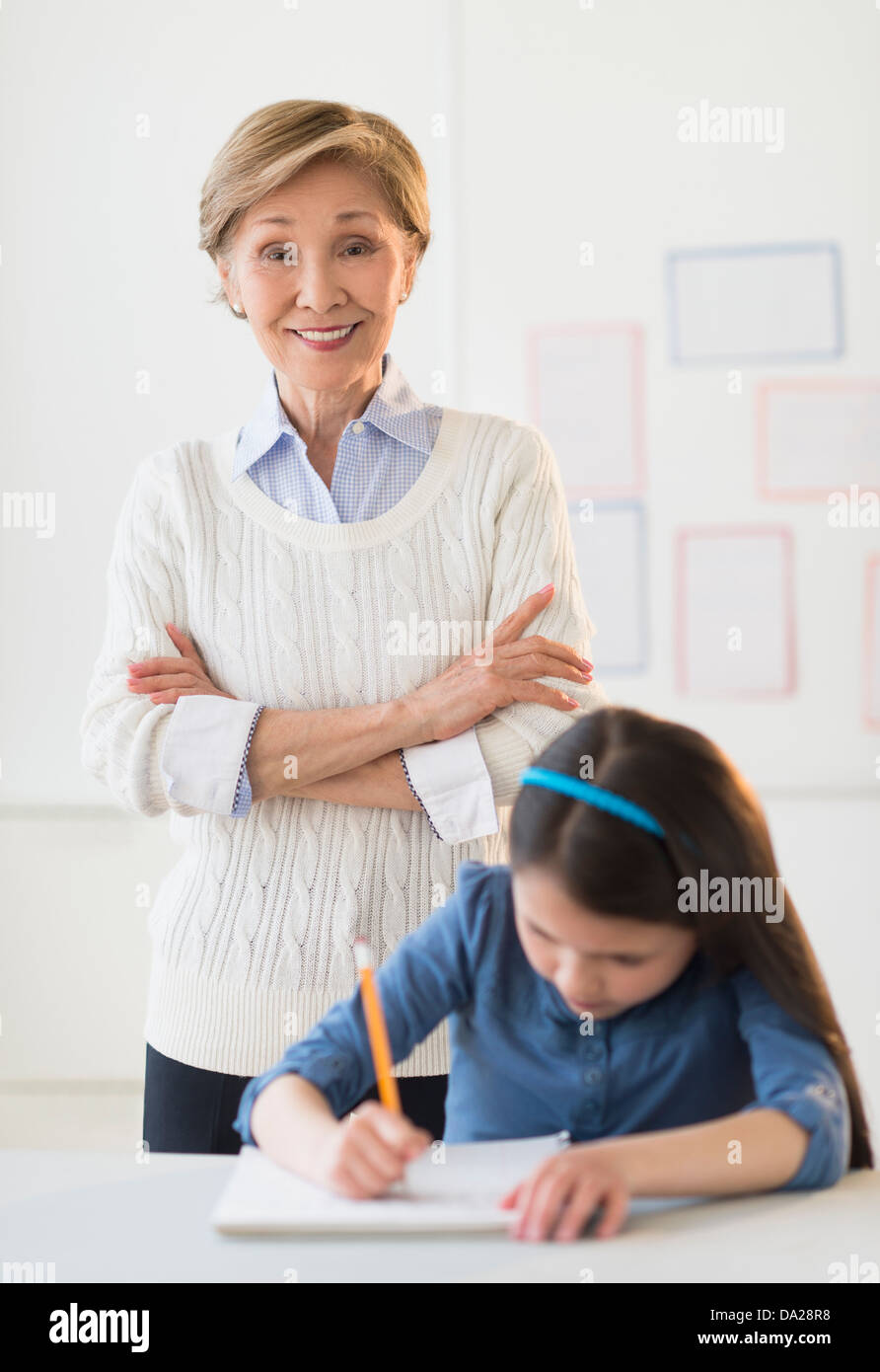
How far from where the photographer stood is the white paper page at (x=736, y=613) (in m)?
2.75

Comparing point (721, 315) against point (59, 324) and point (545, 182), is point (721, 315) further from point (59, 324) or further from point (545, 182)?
point (59, 324)

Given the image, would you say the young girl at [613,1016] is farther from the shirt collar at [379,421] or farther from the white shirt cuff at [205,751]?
the shirt collar at [379,421]

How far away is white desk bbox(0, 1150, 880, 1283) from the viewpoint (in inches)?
32.3

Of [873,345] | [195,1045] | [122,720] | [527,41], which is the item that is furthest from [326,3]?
[195,1045]

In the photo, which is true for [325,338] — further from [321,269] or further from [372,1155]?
[372,1155]

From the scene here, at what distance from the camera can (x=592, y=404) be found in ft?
9.05

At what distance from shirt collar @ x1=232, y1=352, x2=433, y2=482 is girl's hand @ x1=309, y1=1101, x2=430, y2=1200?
889 mm

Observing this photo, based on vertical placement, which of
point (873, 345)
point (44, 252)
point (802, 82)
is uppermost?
point (802, 82)

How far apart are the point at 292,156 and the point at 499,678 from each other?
62 centimetres

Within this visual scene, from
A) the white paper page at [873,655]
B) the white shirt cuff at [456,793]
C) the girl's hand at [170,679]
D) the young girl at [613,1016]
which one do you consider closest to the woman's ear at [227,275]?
the girl's hand at [170,679]

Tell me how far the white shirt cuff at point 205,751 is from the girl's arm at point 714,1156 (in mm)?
654

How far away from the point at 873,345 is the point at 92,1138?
2.38 m

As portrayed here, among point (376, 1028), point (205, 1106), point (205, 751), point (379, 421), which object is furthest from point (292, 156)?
point (205, 1106)

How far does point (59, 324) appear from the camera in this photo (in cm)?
284
